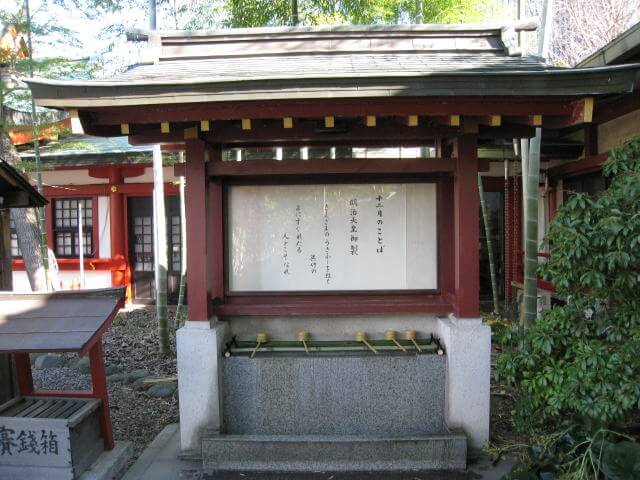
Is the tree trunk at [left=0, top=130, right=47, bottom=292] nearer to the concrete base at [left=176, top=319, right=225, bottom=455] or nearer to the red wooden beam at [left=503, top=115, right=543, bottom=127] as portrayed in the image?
the concrete base at [left=176, top=319, right=225, bottom=455]

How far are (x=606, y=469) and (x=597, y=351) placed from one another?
734 mm

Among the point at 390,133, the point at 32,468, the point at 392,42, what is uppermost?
the point at 392,42

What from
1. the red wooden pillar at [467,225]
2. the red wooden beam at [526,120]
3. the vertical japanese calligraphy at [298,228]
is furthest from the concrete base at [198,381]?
the red wooden beam at [526,120]

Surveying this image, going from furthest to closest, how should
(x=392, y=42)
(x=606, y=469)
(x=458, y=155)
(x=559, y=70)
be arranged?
(x=392, y=42), (x=458, y=155), (x=559, y=70), (x=606, y=469)

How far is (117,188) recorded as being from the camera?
11.4 meters

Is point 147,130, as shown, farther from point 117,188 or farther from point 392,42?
point 117,188

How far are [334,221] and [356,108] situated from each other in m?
1.22

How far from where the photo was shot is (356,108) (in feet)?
12.5

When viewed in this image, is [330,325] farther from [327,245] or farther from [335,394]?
[327,245]

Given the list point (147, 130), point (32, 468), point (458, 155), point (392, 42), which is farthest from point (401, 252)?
point (32, 468)

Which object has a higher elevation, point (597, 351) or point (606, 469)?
point (597, 351)

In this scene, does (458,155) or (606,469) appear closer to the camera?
(606,469)

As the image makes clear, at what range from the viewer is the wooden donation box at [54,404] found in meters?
3.54

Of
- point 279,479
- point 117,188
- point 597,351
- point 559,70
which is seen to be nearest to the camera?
point 597,351
